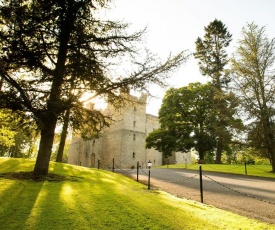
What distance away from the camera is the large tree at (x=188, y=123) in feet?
90.1

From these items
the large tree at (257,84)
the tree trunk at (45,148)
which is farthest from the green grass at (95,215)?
the large tree at (257,84)

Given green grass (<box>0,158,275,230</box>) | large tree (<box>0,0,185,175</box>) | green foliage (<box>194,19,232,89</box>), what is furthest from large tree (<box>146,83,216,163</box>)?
green grass (<box>0,158,275,230</box>)

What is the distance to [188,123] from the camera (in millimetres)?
29453

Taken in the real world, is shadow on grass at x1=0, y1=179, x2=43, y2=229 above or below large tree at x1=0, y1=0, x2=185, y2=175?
below

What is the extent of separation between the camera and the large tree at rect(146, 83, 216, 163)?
1081 inches

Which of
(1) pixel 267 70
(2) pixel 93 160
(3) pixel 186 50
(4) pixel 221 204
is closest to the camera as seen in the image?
(4) pixel 221 204

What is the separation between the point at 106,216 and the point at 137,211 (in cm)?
73

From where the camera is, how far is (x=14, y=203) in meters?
4.78

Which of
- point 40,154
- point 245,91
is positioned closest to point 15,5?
point 40,154

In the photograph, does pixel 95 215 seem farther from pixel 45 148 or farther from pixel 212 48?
pixel 212 48

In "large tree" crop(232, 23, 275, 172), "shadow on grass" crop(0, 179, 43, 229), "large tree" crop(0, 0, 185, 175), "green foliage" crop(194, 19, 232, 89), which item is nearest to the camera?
"shadow on grass" crop(0, 179, 43, 229)

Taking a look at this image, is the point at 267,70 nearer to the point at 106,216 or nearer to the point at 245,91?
the point at 245,91

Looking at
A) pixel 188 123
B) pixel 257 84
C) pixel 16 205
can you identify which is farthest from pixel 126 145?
pixel 16 205

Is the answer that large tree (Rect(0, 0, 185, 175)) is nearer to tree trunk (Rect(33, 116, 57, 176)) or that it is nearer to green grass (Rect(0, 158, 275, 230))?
tree trunk (Rect(33, 116, 57, 176))
